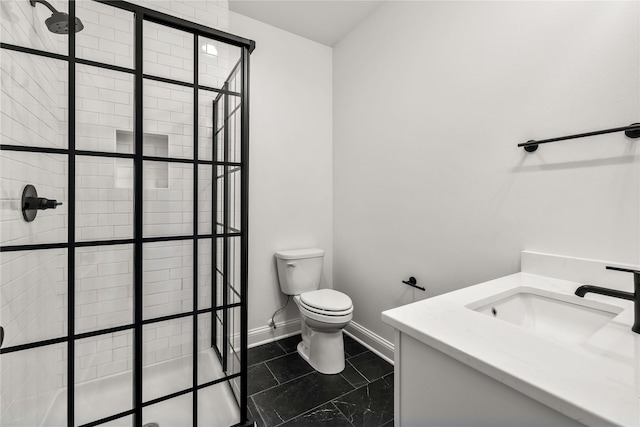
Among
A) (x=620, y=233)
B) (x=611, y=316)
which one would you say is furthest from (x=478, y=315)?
(x=620, y=233)

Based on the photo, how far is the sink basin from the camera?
3.08 feet

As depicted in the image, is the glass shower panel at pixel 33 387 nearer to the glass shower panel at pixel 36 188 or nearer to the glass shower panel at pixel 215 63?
the glass shower panel at pixel 36 188

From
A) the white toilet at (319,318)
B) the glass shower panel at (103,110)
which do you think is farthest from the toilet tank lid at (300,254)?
the glass shower panel at (103,110)

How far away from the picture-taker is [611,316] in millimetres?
907

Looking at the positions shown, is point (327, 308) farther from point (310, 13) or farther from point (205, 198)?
point (310, 13)

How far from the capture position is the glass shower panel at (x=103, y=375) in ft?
4.76

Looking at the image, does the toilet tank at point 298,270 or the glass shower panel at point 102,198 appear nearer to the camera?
the glass shower panel at point 102,198

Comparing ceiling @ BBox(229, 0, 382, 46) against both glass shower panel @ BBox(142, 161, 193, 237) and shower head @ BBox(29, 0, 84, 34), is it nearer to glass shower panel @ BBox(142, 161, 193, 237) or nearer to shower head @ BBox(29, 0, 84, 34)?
shower head @ BBox(29, 0, 84, 34)

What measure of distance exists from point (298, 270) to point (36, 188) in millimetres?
1581

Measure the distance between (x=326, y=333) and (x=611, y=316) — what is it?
1.42 m

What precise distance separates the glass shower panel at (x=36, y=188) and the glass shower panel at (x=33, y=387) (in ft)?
1.44

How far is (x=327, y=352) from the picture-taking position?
1.90 meters

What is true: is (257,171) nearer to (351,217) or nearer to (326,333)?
(351,217)

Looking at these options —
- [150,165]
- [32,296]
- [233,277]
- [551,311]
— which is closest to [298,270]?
[233,277]
